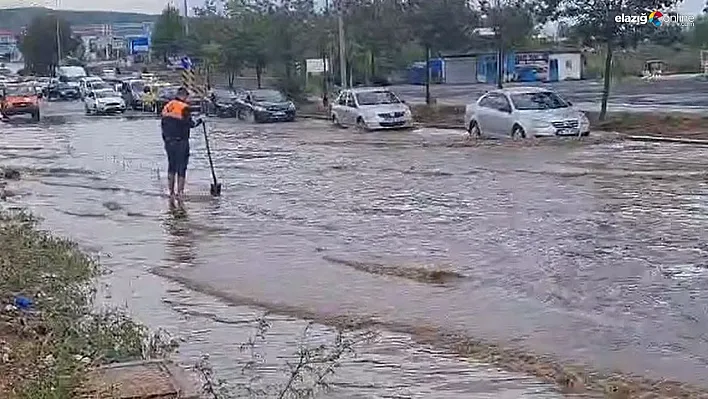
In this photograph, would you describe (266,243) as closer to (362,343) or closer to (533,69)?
(362,343)

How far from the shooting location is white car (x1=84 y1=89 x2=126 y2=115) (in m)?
58.6

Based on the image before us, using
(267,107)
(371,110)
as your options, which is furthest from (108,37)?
(371,110)

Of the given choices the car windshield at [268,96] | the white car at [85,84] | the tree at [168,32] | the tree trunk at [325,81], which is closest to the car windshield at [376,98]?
the car windshield at [268,96]

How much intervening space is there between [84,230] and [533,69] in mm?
61084

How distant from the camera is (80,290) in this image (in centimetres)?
1145

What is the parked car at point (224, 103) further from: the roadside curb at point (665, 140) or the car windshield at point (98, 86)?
the roadside curb at point (665, 140)

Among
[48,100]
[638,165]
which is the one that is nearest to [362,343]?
[638,165]

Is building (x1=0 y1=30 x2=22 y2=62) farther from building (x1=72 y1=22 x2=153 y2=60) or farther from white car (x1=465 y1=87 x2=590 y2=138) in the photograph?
white car (x1=465 y1=87 x2=590 y2=138)

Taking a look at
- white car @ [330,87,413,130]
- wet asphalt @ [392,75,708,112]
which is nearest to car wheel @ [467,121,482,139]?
white car @ [330,87,413,130]

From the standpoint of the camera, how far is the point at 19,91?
57969mm

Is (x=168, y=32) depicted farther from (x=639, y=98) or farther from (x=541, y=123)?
(x=541, y=123)

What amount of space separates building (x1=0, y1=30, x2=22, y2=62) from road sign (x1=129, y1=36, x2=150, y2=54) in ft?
186

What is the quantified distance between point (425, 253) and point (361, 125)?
25341mm

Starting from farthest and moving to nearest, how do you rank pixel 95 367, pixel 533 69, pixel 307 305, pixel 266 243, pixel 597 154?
pixel 533 69 < pixel 597 154 < pixel 266 243 < pixel 307 305 < pixel 95 367
